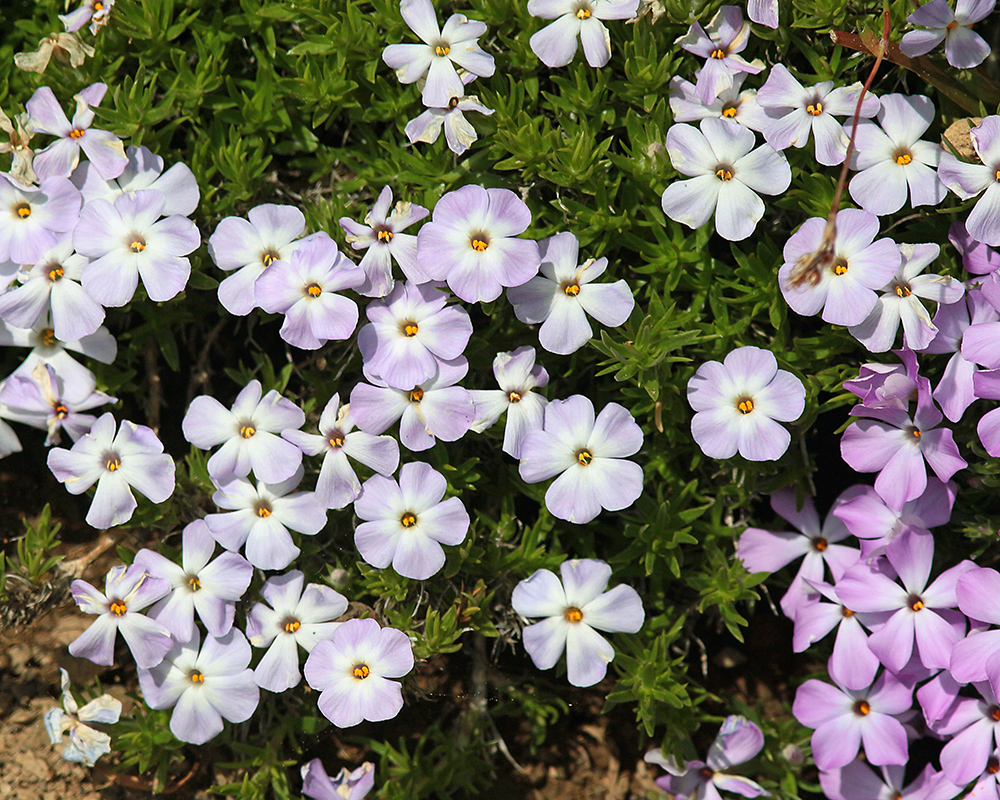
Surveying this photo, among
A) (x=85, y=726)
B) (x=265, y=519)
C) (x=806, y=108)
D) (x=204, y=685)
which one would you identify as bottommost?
(x=85, y=726)

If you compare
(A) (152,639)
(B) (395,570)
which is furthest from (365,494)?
(A) (152,639)

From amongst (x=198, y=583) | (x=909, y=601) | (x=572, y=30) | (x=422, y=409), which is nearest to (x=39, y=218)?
(x=198, y=583)

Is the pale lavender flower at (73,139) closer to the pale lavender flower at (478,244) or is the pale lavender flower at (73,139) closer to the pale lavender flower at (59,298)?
the pale lavender flower at (59,298)

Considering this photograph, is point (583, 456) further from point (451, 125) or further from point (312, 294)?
point (451, 125)

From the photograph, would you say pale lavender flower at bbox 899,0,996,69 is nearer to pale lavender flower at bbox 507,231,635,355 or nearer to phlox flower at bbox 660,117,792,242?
phlox flower at bbox 660,117,792,242

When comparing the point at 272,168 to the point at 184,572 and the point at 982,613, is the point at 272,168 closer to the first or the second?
the point at 184,572
